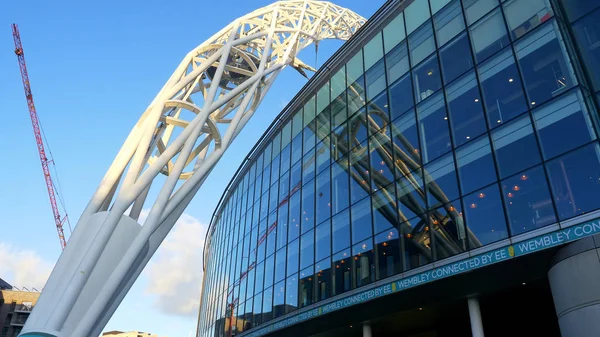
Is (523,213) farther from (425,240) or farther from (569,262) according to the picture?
(425,240)

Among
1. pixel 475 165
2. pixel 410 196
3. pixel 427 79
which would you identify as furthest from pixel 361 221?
pixel 427 79

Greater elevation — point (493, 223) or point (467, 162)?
point (467, 162)

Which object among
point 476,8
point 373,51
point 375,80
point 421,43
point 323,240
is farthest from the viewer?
point 373,51

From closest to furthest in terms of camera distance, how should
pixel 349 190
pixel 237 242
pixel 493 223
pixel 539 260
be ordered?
1. pixel 539 260
2. pixel 493 223
3. pixel 349 190
4. pixel 237 242

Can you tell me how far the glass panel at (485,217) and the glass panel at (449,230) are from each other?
40 centimetres

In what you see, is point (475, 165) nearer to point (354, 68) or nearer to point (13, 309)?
point (354, 68)

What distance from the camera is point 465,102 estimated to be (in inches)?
792

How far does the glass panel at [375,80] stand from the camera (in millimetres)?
25844

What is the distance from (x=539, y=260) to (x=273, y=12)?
25.6 m

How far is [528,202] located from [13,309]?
357 ft

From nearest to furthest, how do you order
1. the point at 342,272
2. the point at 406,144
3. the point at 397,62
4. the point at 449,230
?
the point at 449,230, the point at 406,144, the point at 342,272, the point at 397,62

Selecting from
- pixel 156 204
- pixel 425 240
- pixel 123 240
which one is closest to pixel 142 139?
pixel 156 204

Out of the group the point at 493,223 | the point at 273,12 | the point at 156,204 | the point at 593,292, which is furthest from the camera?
the point at 273,12

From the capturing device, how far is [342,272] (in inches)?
964
